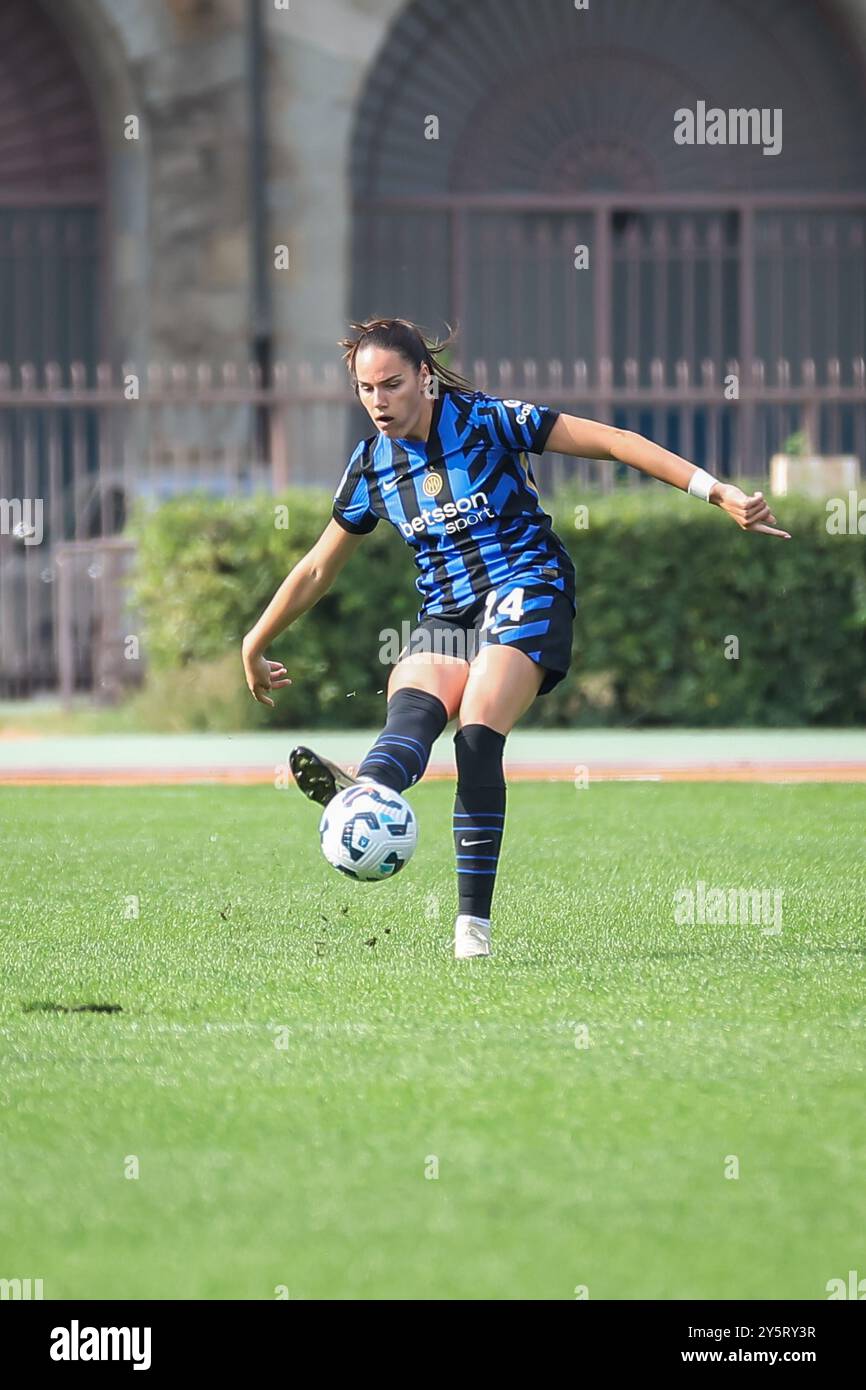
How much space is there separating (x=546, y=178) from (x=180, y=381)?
12.7 feet

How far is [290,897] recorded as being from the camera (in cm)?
689

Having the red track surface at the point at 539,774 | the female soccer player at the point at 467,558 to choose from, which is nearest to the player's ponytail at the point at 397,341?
the female soccer player at the point at 467,558

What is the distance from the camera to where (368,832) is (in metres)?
5.29

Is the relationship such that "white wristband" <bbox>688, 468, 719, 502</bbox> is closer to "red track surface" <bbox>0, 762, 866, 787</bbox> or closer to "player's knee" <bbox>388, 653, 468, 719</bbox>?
"player's knee" <bbox>388, 653, 468, 719</bbox>

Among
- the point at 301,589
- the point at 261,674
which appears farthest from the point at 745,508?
the point at 261,674

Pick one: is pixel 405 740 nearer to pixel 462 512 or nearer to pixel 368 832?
pixel 368 832

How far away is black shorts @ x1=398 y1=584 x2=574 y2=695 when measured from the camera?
18.8ft

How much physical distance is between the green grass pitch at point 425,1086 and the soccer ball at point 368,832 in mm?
→ 273

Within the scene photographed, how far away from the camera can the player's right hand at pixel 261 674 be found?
6211 mm

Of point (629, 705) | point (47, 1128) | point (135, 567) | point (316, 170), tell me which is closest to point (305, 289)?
point (316, 170)

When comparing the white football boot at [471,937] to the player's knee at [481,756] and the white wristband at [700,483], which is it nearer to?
the player's knee at [481,756]

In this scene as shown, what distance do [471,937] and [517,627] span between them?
0.80m
